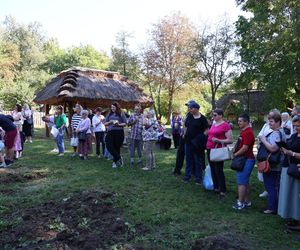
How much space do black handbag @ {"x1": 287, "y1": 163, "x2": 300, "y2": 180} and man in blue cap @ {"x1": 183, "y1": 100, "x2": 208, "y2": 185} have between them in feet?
9.86

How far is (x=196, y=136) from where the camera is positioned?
8359 mm

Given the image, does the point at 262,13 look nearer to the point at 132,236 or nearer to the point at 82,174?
the point at 82,174

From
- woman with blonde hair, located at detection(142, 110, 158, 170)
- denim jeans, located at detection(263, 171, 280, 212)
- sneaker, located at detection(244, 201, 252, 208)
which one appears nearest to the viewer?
denim jeans, located at detection(263, 171, 280, 212)

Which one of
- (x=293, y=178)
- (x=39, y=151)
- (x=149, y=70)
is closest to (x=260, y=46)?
(x=39, y=151)

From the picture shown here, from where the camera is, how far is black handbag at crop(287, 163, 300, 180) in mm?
5355

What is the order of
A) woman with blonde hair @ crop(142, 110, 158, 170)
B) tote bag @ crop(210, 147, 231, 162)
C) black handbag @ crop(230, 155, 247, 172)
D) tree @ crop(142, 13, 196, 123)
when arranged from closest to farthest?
black handbag @ crop(230, 155, 247, 172) → tote bag @ crop(210, 147, 231, 162) → woman with blonde hair @ crop(142, 110, 158, 170) → tree @ crop(142, 13, 196, 123)

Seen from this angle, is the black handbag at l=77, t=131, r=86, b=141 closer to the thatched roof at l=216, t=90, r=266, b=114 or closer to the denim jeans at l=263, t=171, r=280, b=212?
the denim jeans at l=263, t=171, r=280, b=212

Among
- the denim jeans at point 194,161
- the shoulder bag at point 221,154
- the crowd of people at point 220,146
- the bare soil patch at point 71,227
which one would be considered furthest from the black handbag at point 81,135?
the shoulder bag at point 221,154

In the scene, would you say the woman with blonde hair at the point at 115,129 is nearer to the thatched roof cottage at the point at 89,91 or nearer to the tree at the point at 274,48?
the tree at the point at 274,48

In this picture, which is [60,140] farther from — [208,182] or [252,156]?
[252,156]

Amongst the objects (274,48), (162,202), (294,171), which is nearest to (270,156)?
(294,171)

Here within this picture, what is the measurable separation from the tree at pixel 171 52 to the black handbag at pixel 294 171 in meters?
37.5

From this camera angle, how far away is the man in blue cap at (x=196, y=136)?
834 cm

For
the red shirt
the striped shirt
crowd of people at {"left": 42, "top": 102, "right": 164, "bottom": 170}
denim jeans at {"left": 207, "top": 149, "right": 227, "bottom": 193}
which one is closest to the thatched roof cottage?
the striped shirt
